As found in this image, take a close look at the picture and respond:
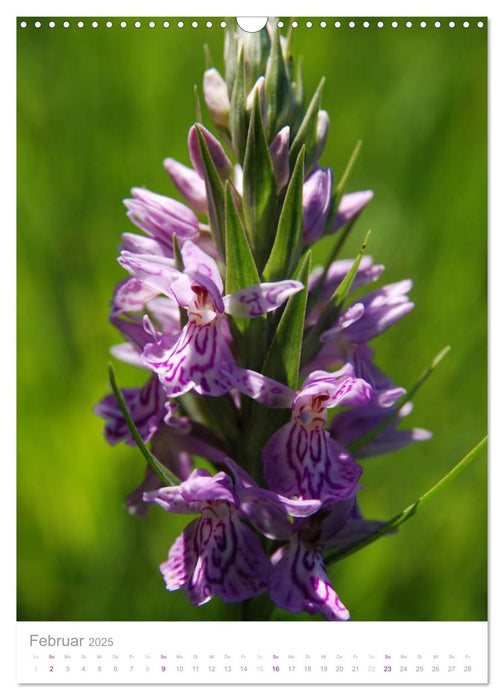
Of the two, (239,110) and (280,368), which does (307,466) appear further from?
(239,110)

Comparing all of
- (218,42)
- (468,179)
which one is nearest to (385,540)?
(468,179)

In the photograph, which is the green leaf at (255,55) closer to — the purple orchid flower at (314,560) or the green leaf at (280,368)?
the green leaf at (280,368)

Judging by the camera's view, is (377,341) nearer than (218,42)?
No
